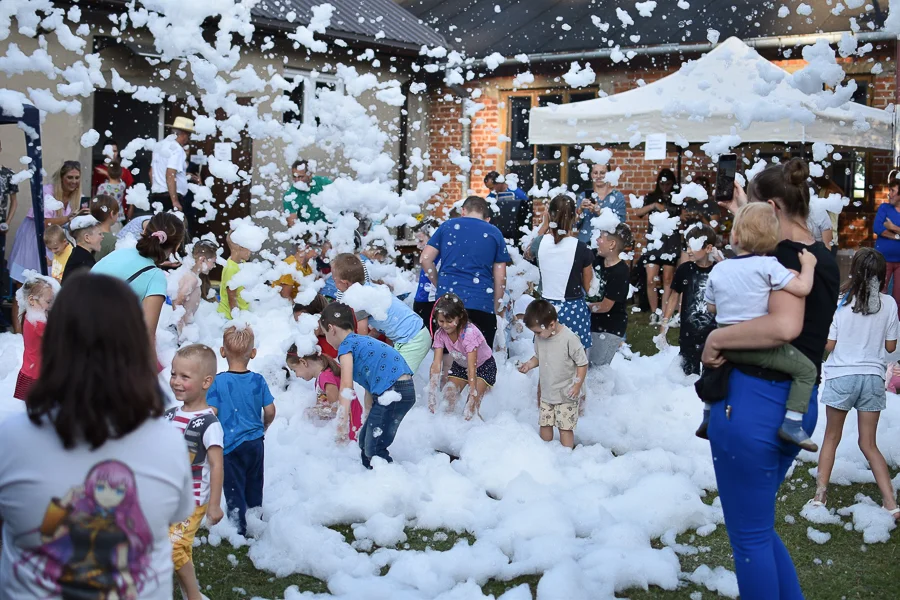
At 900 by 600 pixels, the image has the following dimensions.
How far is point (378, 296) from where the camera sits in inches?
263

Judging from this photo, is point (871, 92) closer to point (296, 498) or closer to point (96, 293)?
point (296, 498)

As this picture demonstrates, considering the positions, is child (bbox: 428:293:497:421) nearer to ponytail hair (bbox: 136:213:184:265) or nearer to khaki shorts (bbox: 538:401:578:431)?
khaki shorts (bbox: 538:401:578:431)

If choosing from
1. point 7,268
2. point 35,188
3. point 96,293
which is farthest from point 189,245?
point 96,293

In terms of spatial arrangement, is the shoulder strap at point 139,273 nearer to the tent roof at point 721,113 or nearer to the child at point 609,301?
the child at point 609,301

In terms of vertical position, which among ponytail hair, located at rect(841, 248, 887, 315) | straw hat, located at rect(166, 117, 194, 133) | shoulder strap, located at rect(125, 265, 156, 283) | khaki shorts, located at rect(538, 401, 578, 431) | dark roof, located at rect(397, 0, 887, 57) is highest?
dark roof, located at rect(397, 0, 887, 57)

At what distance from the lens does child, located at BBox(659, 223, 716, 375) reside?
780 centimetres

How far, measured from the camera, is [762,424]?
3564 mm

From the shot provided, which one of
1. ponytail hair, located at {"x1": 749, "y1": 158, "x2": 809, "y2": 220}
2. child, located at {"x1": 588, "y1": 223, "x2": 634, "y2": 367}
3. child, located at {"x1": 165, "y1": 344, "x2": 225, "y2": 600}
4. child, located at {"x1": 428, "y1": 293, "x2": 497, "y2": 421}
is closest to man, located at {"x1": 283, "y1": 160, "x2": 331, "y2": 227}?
child, located at {"x1": 428, "y1": 293, "x2": 497, "y2": 421}

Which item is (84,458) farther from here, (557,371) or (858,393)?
(557,371)

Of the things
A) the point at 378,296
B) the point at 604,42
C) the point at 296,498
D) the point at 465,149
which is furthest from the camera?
the point at 465,149

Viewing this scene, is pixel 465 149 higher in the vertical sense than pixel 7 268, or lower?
higher

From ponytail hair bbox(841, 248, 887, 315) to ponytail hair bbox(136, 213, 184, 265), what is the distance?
12.5ft

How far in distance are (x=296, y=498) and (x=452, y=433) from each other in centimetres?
173

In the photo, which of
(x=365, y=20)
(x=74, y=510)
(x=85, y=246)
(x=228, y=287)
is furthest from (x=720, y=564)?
(x=365, y=20)
